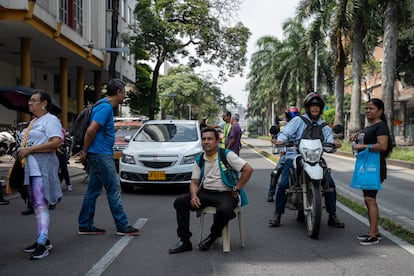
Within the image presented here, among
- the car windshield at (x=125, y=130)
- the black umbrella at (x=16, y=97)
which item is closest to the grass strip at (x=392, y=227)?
the black umbrella at (x=16, y=97)

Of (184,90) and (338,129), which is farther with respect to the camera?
(184,90)

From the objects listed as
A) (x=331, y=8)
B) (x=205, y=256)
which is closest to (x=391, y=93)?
(x=331, y=8)

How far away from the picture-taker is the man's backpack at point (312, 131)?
6.56m

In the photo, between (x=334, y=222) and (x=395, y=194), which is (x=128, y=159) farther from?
(x=395, y=194)

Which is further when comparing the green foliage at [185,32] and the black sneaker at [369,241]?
the green foliage at [185,32]

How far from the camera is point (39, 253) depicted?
5277 mm

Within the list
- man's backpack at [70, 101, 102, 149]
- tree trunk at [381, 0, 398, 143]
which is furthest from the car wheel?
tree trunk at [381, 0, 398, 143]

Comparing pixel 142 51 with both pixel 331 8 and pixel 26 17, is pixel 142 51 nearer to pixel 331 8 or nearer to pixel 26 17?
pixel 331 8

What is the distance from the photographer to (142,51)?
101 ft

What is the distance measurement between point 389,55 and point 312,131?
1888 centimetres

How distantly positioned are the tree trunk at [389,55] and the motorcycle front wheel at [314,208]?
18.7 meters

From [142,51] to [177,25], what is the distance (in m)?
2.77

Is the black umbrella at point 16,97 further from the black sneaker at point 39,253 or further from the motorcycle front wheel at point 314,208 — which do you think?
the motorcycle front wheel at point 314,208

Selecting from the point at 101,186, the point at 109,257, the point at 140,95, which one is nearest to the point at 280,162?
the point at 101,186
